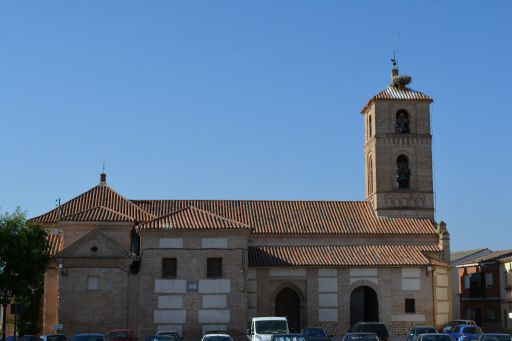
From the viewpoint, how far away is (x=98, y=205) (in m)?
49.7

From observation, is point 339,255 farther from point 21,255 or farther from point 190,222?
point 21,255

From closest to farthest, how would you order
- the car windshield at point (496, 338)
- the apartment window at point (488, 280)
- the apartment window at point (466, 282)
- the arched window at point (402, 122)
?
the car windshield at point (496, 338) → the arched window at point (402, 122) → the apartment window at point (488, 280) → the apartment window at point (466, 282)

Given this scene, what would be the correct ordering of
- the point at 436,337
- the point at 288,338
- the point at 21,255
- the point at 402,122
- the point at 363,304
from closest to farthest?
the point at 436,337 → the point at 288,338 → the point at 21,255 → the point at 363,304 → the point at 402,122

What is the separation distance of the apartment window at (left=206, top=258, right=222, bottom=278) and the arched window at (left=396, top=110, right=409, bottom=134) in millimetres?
17099

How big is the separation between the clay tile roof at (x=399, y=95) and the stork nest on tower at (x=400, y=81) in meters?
0.22

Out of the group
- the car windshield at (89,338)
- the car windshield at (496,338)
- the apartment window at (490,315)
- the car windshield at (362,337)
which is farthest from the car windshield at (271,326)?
the apartment window at (490,315)

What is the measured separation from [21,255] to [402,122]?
27.3 metres

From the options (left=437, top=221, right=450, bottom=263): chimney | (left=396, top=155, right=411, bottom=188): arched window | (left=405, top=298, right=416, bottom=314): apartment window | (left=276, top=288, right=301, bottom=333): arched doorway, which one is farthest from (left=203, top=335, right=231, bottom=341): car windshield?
(left=396, top=155, right=411, bottom=188): arched window

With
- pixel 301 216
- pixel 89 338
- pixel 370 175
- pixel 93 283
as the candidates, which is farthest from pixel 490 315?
pixel 89 338

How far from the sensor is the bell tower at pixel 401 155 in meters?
Result: 53.2

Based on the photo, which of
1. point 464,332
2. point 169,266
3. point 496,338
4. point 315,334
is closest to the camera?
point 496,338

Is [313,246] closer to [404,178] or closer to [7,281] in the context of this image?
[404,178]

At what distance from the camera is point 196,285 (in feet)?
147

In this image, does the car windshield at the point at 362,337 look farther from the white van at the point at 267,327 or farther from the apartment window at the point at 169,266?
the apartment window at the point at 169,266
